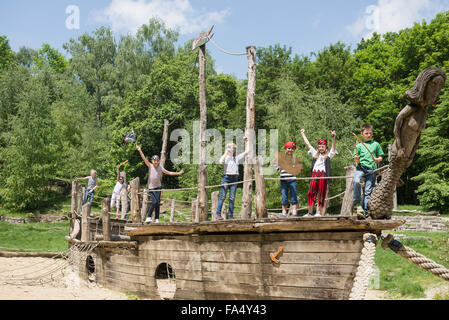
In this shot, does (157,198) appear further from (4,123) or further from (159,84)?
(4,123)

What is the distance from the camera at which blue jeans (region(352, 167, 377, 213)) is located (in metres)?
7.01

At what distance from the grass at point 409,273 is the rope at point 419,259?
5.88 meters

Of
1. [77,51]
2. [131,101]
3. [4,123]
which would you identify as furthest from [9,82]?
[131,101]

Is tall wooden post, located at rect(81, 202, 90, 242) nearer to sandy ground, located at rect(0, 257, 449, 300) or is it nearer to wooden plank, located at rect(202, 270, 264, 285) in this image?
sandy ground, located at rect(0, 257, 449, 300)

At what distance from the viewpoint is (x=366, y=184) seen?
708 centimetres

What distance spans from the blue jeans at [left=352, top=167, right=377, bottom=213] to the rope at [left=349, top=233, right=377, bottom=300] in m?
0.64

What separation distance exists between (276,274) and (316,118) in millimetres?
22297

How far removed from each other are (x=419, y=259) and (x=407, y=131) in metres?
1.88

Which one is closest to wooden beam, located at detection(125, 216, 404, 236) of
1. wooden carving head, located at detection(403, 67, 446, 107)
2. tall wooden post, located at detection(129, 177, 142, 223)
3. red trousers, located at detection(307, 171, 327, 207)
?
red trousers, located at detection(307, 171, 327, 207)

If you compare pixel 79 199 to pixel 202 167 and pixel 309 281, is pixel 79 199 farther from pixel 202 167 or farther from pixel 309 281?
pixel 309 281

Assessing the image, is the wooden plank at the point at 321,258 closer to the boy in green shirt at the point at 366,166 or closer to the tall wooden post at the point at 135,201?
the boy in green shirt at the point at 366,166

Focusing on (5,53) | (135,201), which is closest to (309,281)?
(135,201)

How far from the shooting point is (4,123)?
3894 cm

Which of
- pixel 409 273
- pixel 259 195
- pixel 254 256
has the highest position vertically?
pixel 259 195
